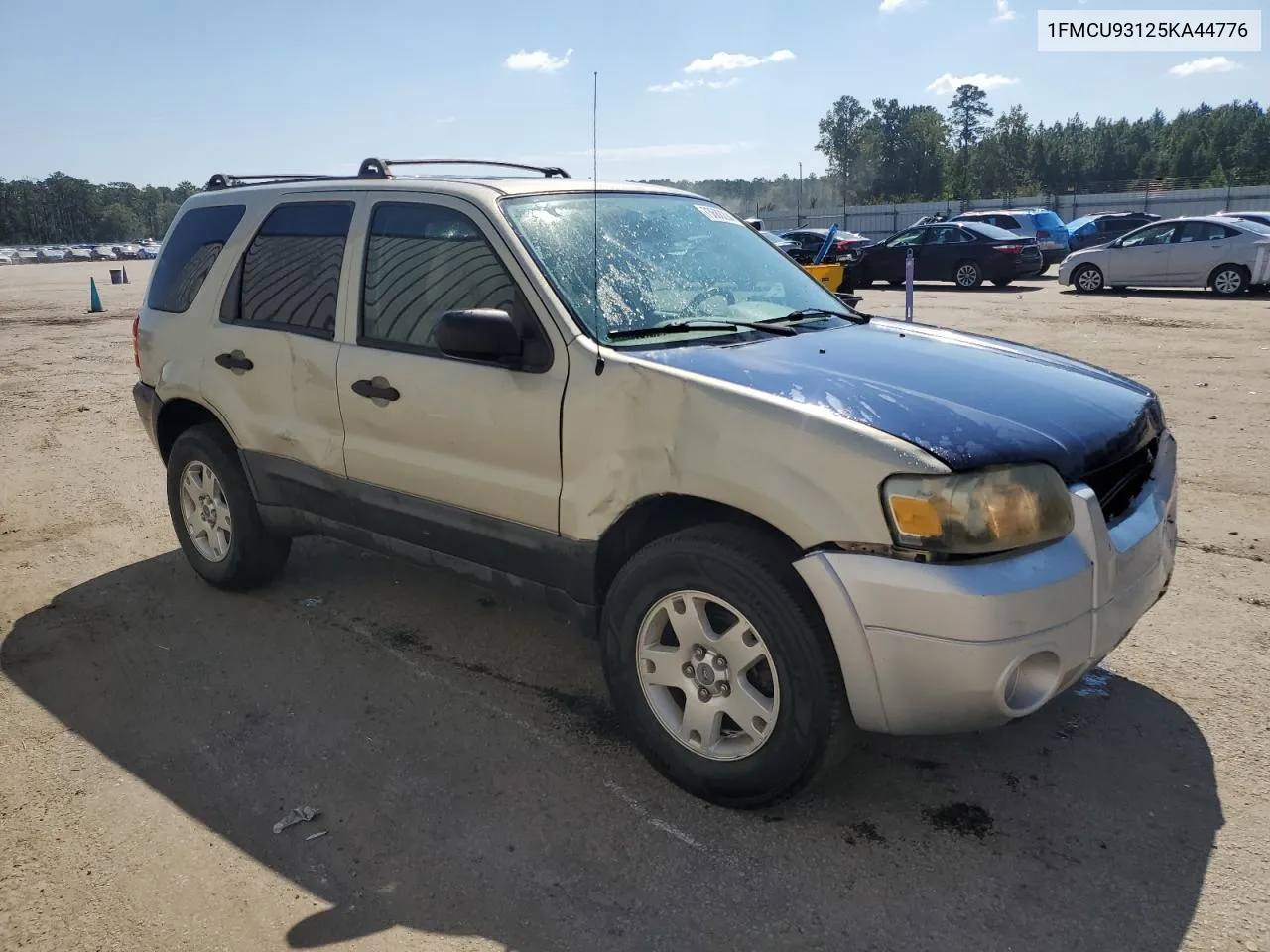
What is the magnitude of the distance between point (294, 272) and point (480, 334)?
1606mm

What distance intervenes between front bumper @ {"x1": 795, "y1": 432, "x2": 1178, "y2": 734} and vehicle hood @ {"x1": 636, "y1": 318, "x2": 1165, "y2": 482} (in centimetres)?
25

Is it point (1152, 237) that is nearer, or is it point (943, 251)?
point (1152, 237)

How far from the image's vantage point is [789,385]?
2.98 m

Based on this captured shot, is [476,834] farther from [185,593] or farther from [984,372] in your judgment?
[185,593]

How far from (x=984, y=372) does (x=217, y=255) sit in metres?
3.64

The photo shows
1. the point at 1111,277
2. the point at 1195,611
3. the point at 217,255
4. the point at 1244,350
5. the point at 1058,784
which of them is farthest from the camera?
the point at 1111,277

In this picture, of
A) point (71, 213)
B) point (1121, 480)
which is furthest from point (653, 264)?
point (71, 213)

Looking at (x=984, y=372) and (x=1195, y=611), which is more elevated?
(x=984, y=372)

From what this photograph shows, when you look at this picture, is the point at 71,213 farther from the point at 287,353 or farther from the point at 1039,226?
the point at 287,353

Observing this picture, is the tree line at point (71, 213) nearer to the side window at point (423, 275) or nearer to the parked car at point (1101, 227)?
the parked car at point (1101, 227)

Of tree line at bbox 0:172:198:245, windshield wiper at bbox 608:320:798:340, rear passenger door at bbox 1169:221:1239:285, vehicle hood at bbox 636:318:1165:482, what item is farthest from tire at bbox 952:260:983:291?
tree line at bbox 0:172:198:245

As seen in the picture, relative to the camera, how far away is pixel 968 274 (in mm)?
22531

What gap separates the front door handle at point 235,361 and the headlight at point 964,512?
3152 millimetres

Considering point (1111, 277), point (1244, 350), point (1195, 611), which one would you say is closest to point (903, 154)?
point (1111, 277)
